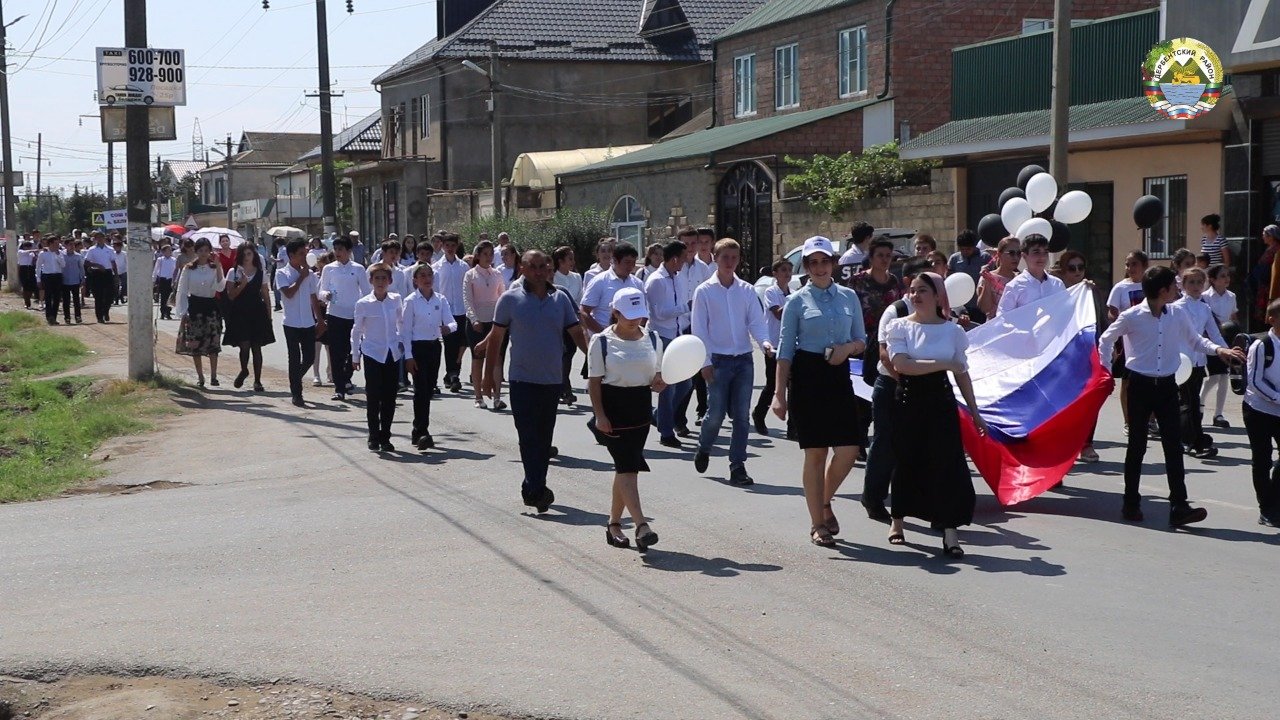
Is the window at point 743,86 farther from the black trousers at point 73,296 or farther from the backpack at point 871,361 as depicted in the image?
the backpack at point 871,361

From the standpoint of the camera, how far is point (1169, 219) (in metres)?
21.8

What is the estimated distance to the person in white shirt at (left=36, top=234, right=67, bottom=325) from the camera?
103 feet

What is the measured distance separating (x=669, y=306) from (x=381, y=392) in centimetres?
274

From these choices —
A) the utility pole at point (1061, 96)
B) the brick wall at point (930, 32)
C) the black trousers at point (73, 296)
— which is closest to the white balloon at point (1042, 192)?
the utility pole at point (1061, 96)

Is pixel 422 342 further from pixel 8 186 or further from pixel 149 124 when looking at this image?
pixel 8 186

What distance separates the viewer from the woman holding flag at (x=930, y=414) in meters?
8.42

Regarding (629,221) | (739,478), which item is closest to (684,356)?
(739,478)

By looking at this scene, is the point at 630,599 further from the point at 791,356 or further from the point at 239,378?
the point at 239,378

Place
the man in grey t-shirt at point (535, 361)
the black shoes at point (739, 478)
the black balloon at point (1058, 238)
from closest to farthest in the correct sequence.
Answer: the man in grey t-shirt at point (535, 361) → the black shoes at point (739, 478) → the black balloon at point (1058, 238)

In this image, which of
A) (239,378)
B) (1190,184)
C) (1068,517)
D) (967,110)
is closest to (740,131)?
(967,110)

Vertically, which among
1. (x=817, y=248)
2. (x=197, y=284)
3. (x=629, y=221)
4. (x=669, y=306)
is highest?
(x=629, y=221)

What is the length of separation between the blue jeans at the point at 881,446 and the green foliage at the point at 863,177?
63.5 feet

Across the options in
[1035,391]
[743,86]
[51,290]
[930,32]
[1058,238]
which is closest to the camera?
[1035,391]

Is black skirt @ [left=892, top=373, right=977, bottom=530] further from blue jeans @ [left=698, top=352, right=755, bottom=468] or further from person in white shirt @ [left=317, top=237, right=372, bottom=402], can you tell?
person in white shirt @ [left=317, top=237, right=372, bottom=402]
